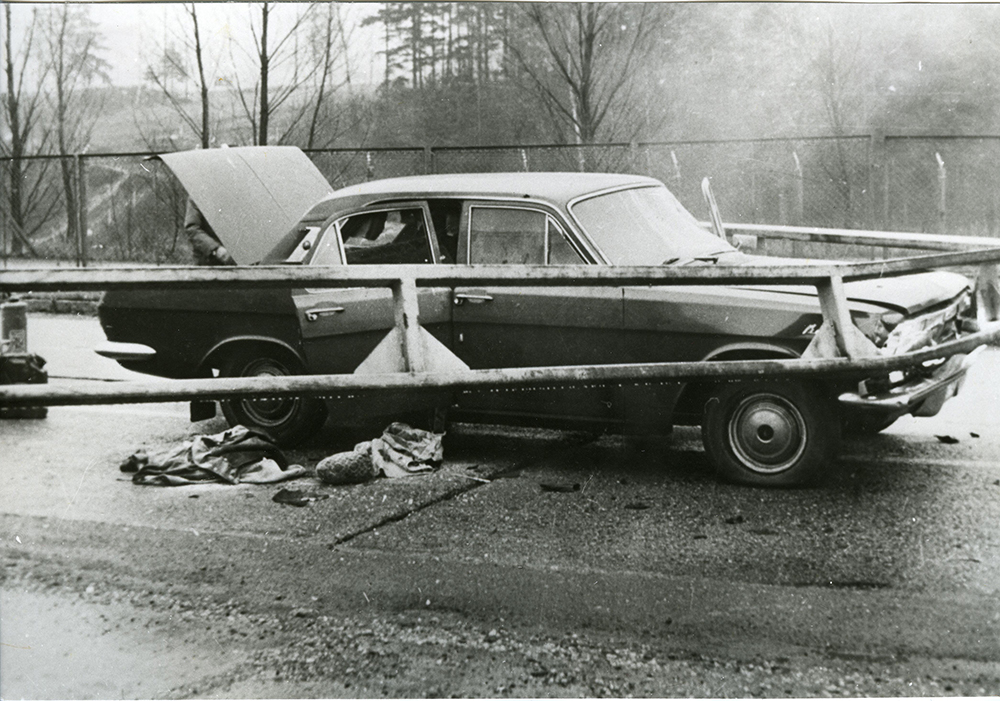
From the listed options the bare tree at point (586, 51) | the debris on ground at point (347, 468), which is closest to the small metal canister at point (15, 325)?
the debris on ground at point (347, 468)

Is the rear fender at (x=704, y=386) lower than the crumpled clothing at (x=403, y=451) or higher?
higher

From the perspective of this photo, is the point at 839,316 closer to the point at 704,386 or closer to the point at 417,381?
the point at 417,381

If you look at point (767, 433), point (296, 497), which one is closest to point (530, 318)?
point (767, 433)

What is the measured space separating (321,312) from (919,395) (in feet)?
7.95

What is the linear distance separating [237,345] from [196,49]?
2.02m

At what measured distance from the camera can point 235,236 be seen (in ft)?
15.7

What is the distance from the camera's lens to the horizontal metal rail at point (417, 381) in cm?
240

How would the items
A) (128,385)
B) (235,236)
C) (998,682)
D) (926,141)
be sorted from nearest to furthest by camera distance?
(128,385)
(998,682)
(926,141)
(235,236)

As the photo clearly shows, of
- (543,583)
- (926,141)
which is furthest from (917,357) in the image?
(543,583)

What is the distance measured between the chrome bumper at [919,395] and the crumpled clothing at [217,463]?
7.66ft

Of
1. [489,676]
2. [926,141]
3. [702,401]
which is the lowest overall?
[489,676]

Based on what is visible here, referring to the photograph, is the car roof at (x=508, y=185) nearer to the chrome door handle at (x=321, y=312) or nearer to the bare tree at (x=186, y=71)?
the chrome door handle at (x=321, y=312)

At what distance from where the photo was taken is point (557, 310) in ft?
14.5

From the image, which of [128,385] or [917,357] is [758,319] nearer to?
[917,357]
